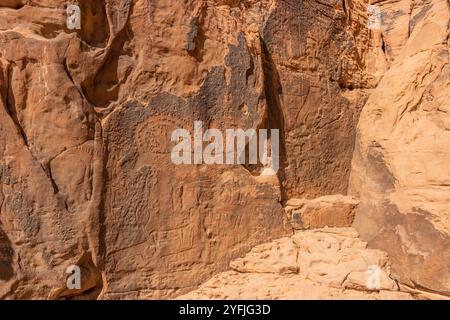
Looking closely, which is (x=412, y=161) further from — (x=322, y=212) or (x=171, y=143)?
(x=171, y=143)

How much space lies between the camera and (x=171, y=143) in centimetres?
338

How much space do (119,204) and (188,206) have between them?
0.56 m

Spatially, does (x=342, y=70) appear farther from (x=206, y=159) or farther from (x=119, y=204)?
(x=119, y=204)

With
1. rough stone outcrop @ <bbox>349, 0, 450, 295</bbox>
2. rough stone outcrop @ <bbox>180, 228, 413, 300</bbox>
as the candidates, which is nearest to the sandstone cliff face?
rough stone outcrop @ <bbox>349, 0, 450, 295</bbox>

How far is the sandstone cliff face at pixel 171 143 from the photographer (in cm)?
294

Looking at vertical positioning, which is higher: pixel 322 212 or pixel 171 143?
pixel 171 143

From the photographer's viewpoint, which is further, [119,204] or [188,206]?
[188,206]

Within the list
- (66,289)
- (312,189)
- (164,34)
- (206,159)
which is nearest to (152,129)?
(206,159)

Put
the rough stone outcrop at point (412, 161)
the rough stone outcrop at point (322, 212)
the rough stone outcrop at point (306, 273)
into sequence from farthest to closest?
the rough stone outcrop at point (322, 212) → the rough stone outcrop at point (412, 161) → the rough stone outcrop at point (306, 273)

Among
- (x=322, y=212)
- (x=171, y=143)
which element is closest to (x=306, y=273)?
(x=322, y=212)

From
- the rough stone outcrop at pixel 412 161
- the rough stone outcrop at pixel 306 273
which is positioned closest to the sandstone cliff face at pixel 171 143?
the rough stone outcrop at pixel 412 161

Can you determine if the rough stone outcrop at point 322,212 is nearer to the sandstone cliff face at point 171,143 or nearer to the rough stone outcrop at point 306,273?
the sandstone cliff face at point 171,143

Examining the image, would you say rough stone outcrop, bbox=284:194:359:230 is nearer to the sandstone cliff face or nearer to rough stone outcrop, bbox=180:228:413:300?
the sandstone cliff face

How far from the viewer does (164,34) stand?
11.2ft
